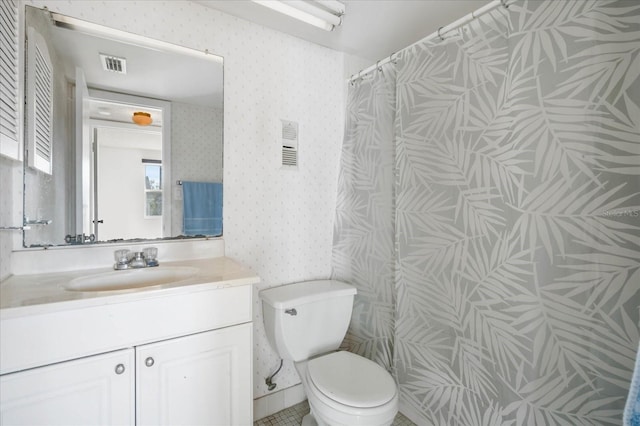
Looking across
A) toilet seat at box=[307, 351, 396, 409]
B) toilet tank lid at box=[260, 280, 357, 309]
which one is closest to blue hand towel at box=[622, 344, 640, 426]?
toilet seat at box=[307, 351, 396, 409]

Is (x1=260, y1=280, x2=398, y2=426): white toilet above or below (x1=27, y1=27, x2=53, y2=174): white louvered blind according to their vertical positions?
below

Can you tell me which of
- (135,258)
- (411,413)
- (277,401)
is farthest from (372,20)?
(277,401)

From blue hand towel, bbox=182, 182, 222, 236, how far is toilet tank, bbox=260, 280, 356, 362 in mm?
463

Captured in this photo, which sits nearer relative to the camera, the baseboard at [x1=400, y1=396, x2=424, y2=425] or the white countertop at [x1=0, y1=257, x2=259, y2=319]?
the white countertop at [x1=0, y1=257, x2=259, y2=319]

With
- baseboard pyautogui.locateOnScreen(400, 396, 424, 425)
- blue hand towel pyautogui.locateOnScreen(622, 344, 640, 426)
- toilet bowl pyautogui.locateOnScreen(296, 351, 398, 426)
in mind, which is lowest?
baseboard pyautogui.locateOnScreen(400, 396, 424, 425)

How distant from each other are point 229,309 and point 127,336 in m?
0.33

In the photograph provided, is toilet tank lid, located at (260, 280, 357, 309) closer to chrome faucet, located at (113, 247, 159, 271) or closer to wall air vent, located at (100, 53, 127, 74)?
chrome faucet, located at (113, 247, 159, 271)

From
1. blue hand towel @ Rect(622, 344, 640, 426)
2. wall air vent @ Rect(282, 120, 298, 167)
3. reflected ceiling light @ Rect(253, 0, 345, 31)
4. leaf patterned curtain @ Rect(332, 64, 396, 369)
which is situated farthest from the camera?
wall air vent @ Rect(282, 120, 298, 167)

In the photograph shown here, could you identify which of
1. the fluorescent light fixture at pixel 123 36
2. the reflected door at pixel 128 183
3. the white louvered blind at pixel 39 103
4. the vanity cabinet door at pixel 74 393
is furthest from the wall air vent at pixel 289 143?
the vanity cabinet door at pixel 74 393

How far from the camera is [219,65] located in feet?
5.08

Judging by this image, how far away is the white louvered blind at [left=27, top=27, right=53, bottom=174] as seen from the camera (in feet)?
3.76

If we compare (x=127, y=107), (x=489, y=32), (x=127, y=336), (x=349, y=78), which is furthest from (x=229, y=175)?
(x=489, y=32)

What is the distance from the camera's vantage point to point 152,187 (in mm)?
1416

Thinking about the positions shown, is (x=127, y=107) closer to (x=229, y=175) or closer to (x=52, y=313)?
(x=229, y=175)
